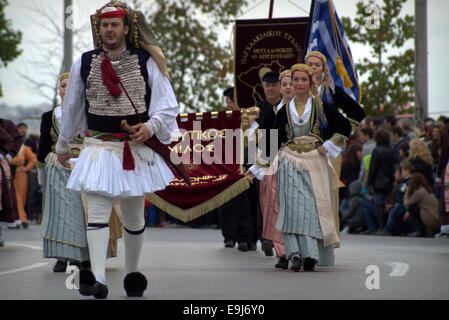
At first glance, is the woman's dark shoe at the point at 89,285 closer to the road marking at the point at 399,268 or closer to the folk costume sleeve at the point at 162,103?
the folk costume sleeve at the point at 162,103

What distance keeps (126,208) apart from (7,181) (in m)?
6.99

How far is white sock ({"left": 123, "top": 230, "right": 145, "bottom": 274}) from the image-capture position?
7145mm

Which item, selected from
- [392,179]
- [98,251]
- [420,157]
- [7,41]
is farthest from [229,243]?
[7,41]

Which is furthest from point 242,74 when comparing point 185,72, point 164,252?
point 185,72

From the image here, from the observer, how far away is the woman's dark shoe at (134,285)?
23.1 ft

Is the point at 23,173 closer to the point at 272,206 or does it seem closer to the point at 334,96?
the point at 272,206

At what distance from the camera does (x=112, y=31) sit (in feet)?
22.9

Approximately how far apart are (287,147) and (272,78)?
9.36 feet

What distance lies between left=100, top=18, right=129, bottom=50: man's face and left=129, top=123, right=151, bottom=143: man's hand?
605 millimetres

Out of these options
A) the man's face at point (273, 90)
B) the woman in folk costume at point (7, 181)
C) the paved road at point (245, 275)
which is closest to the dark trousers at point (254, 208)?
the paved road at point (245, 275)

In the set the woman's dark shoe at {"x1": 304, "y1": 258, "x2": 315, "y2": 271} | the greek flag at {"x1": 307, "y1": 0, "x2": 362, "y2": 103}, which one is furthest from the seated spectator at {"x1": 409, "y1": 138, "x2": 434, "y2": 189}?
the woman's dark shoe at {"x1": 304, "y1": 258, "x2": 315, "y2": 271}

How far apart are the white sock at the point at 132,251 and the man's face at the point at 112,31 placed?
134cm
